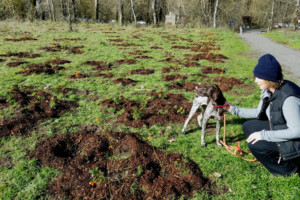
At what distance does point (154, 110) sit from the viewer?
18.7ft

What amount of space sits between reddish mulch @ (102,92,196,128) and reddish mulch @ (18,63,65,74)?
4.30 m

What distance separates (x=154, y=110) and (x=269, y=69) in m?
3.41

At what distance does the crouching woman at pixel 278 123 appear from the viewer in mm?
2693

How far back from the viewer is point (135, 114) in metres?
5.25

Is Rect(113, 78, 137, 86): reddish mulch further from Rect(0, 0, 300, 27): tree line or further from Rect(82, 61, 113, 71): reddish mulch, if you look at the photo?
Rect(0, 0, 300, 27): tree line

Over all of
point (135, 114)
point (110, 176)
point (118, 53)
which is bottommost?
point (110, 176)

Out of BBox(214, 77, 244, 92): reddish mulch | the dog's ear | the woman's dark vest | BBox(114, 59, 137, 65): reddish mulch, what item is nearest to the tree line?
BBox(114, 59, 137, 65): reddish mulch

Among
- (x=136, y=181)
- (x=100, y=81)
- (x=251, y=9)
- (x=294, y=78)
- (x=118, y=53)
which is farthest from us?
(x=251, y=9)

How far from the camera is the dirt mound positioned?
121 inches

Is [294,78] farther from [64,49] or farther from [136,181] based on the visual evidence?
[64,49]

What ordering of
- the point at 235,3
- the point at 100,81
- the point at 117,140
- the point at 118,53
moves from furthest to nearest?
the point at 235,3 < the point at 118,53 < the point at 100,81 < the point at 117,140

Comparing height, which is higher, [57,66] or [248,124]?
[57,66]

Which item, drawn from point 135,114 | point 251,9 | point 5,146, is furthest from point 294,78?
point 251,9

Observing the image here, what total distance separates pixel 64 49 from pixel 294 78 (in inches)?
538
